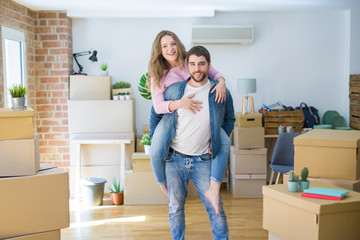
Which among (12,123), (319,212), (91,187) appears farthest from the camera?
(91,187)

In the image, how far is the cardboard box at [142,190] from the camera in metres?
5.16

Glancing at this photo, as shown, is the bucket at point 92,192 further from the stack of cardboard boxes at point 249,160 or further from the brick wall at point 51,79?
the stack of cardboard boxes at point 249,160

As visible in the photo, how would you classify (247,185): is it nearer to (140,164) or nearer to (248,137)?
(248,137)

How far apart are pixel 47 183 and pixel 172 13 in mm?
3617

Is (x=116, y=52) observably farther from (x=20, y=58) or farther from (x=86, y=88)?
(x=20, y=58)

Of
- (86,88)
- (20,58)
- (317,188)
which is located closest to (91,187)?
(86,88)

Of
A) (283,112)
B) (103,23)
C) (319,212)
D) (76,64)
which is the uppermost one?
(103,23)

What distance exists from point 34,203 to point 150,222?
73.1 inches

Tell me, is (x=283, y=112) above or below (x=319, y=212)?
above

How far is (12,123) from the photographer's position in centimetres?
274

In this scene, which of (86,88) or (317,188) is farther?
(86,88)

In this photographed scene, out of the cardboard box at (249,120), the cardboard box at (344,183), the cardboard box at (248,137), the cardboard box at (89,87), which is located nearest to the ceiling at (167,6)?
the cardboard box at (89,87)

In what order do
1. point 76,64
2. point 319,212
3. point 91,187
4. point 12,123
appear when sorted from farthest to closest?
point 76,64 → point 91,187 → point 12,123 → point 319,212

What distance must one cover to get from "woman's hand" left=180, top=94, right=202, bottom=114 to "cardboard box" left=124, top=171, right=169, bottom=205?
8.97ft
